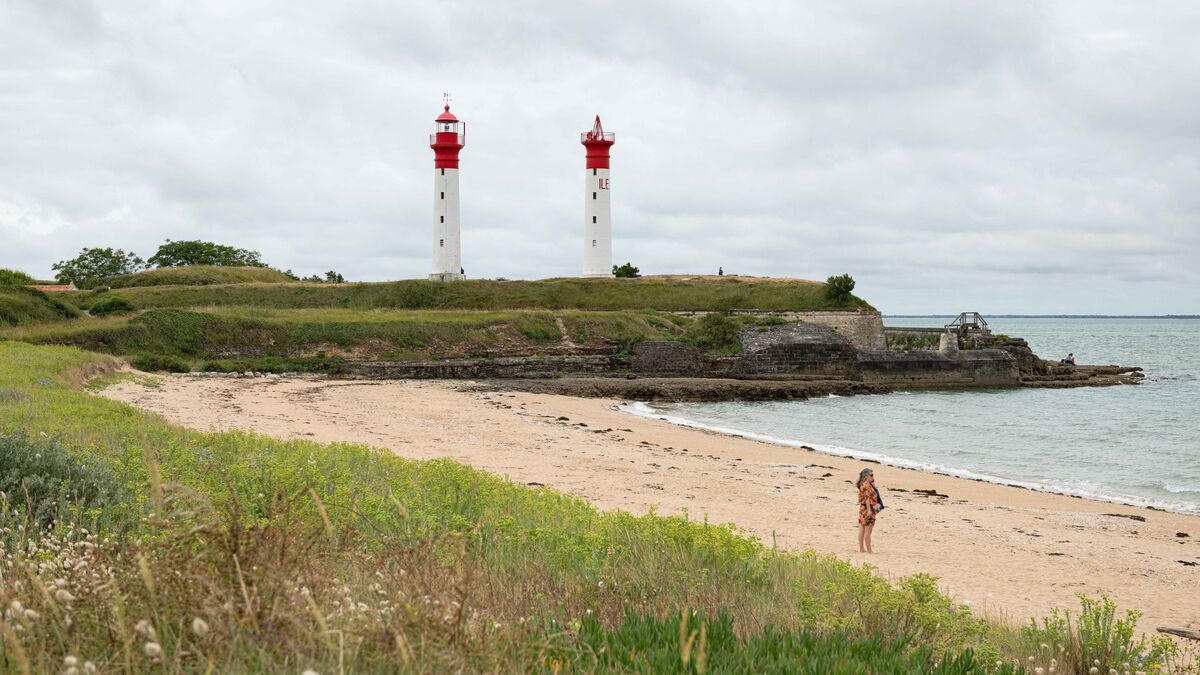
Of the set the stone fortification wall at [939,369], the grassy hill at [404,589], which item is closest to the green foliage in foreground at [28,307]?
the grassy hill at [404,589]

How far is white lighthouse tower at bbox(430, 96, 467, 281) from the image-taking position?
59.6 meters

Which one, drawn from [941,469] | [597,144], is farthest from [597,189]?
[941,469]

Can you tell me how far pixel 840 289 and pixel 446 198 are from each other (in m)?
26.3

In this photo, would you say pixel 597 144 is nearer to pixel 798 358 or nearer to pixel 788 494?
pixel 798 358

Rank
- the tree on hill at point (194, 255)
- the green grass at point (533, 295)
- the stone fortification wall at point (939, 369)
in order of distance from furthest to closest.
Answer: the tree on hill at point (194, 255), the green grass at point (533, 295), the stone fortification wall at point (939, 369)

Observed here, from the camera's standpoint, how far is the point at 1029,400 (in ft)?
139

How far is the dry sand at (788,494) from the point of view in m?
11.7

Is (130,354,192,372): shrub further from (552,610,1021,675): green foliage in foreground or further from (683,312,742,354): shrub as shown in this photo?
(552,610,1021,675): green foliage in foreground

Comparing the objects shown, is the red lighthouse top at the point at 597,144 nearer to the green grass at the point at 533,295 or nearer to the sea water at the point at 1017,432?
the green grass at the point at 533,295

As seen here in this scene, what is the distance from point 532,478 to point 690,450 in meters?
7.31

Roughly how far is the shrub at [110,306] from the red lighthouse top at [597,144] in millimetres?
29853

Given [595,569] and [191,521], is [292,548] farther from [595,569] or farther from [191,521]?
[595,569]

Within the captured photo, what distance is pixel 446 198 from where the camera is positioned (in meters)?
59.8

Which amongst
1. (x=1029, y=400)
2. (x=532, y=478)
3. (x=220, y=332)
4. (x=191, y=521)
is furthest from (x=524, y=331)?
(x=191, y=521)
